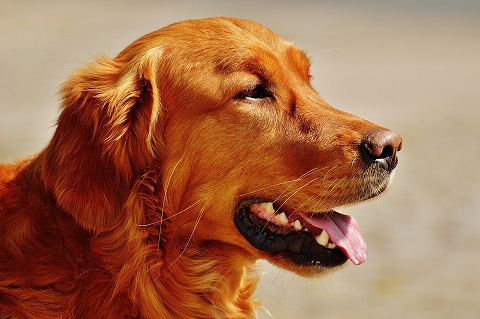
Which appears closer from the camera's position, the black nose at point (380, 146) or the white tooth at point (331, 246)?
the black nose at point (380, 146)

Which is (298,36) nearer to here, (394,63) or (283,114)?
(394,63)

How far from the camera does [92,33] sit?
16.3 metres

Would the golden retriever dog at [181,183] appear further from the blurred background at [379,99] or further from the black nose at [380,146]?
the blurred background at [379,99]

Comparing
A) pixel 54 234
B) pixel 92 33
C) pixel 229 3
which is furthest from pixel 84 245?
pixel 229 3

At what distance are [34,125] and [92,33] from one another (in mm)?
4994

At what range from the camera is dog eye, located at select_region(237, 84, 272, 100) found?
4.37 m

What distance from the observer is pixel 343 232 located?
444 centimetres

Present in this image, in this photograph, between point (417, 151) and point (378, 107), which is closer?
point (417, 151)

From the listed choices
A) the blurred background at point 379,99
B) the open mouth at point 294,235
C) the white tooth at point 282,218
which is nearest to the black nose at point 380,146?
the open mouth at point 294,235

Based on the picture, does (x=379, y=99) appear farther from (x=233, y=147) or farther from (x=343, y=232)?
(x=233, y=147)

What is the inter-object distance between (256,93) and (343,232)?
77 centimetres

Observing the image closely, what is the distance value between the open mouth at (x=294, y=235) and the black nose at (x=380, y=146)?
36 cm

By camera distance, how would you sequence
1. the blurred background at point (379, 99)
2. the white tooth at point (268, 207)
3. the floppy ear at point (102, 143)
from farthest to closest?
the blurred background at point (379, 99)
the white tooth at point (268, 207)
the floppy ear at point (102, 143)

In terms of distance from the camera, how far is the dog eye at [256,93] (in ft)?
14.3
